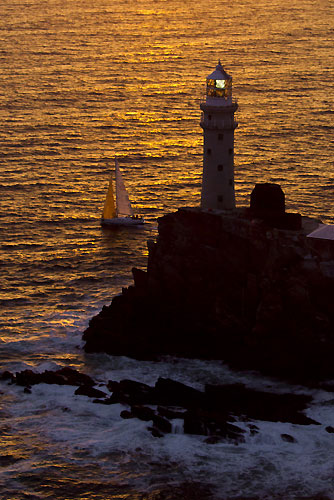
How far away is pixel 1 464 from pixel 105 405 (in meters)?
9.89

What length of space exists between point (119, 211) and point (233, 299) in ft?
124

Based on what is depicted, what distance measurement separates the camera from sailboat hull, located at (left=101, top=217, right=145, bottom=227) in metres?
114

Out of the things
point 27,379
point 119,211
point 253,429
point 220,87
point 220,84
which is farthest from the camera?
point 119,211

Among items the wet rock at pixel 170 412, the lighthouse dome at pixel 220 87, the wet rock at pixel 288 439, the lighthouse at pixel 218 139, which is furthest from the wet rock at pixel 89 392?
the lighthouse dome at pixel 220 87

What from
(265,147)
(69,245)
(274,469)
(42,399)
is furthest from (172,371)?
(265,147)

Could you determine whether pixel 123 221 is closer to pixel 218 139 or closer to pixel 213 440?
pixel 218 139

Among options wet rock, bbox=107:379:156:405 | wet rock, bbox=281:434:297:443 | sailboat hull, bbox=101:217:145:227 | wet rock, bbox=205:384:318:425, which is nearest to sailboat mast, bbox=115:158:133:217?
sailboat hull, bbox=101:217:145:227

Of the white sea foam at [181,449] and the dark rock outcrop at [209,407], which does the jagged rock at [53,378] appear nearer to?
the white sea foam at [181,449]

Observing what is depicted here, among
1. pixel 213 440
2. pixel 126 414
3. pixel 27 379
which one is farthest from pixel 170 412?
pixel 27 379

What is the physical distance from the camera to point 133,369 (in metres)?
80.8

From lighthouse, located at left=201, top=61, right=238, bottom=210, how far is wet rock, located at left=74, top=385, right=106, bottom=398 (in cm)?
2031

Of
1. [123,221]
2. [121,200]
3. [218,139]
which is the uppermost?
[218,139]

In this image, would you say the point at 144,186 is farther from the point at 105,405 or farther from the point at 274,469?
the point at 274,469

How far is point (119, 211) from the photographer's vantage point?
Result: 117 metres
